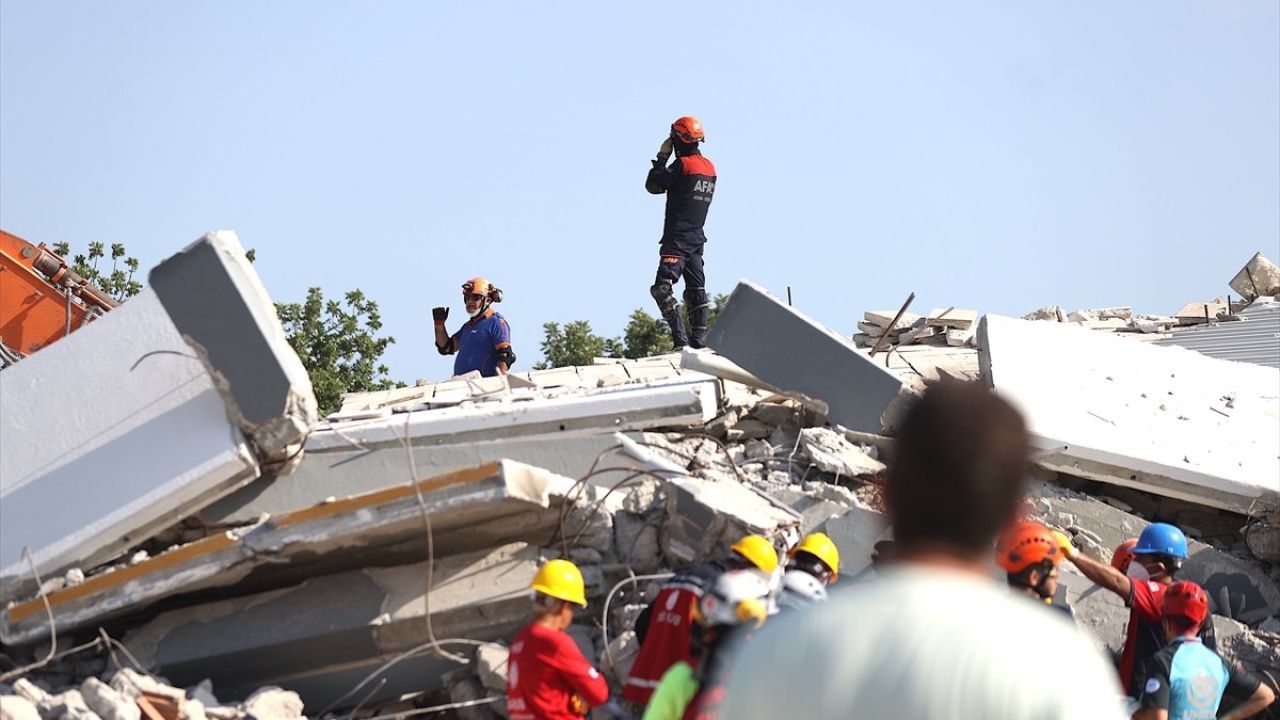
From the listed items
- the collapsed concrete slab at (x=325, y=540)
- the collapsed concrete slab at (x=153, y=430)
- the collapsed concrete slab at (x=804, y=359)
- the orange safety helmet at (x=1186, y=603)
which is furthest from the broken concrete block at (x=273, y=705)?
the orange safety helmet at (x=1186, y=603)

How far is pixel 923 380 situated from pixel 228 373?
4.50 meters

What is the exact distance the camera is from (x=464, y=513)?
321 inches

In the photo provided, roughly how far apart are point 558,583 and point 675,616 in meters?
0.49

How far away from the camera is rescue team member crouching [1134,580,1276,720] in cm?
693

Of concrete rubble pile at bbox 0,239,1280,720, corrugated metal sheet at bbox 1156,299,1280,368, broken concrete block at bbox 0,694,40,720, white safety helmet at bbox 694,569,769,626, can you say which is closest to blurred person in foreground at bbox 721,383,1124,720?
white safety helmet at bbox 694,569,769,626

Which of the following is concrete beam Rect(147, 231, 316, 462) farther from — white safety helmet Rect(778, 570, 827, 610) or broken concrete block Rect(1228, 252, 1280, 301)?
broken concrete block Rect(1228, 252, 1280, 301)

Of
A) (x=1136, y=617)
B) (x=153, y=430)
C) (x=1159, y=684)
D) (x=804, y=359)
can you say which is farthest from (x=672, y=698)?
(x=804, y=359)

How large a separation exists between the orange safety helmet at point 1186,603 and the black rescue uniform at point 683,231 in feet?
20.5

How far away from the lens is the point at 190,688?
8.21 metres

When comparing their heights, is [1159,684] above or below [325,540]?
below

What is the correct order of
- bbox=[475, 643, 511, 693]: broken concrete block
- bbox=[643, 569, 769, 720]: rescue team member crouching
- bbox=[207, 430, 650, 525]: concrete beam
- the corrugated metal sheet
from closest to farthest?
bbox=[643, 569, 769, 720]: rescue team member crouching, bbox=[475, 643, 511, 693]: broken concrete block, bbox=[207, 430, 650, 525]: concrete beam, the corrugated metal sheet

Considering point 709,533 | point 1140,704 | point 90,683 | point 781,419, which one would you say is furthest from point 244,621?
point 1140,704

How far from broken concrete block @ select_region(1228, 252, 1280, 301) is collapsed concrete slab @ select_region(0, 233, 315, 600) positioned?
925cm

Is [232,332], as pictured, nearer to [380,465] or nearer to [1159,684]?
[380,465]
